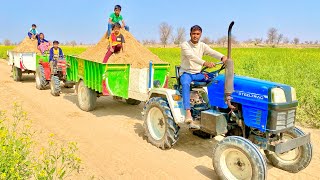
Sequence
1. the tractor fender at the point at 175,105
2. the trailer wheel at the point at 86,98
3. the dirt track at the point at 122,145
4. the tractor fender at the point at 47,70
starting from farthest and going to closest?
the tractor fender at the point at 47,70 < the trailer wheel at the point at 86,98 < the tractor fender at the point at 175,105 < the dirt track at the point at 122,145

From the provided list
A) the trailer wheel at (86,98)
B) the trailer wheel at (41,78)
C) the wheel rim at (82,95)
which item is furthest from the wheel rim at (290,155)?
the trailer wheel at (41,78)

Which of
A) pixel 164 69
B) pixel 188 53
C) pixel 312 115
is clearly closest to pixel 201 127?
pixel 188 53

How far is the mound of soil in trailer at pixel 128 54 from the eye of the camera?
7418 mm

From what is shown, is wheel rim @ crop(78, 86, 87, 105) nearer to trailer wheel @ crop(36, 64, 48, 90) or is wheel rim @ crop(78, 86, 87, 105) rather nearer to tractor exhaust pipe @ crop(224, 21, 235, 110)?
trailer wheel @ crop(36, 64, 48, 90)

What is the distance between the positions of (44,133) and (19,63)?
7.54 m

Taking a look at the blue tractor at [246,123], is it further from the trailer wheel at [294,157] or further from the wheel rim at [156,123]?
the wheel rim at [156,123]

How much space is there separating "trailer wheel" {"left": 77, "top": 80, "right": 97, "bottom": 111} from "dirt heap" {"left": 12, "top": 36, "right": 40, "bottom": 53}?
19.1 feet

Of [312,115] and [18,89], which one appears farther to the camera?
[18,89]

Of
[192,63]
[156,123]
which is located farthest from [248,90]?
[156,123]

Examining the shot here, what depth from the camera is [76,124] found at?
6.58 m

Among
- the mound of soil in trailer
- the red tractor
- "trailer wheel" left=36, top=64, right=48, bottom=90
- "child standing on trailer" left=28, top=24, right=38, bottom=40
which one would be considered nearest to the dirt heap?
"child standing on trailer" left=28, top=24, right=38, bottom=40

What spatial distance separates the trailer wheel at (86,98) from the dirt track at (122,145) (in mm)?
172

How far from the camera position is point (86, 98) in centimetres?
777

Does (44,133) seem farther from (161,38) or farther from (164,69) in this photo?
(161,38)
